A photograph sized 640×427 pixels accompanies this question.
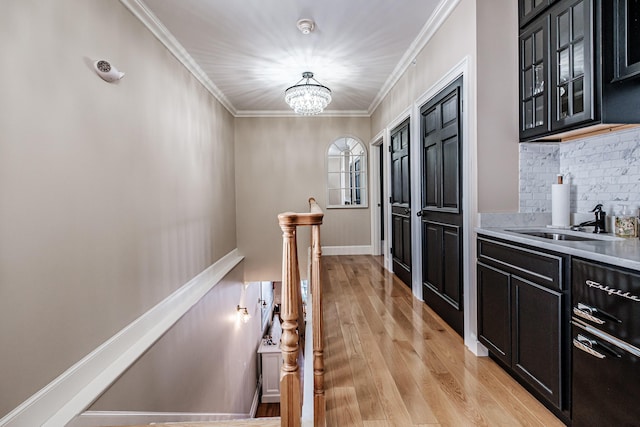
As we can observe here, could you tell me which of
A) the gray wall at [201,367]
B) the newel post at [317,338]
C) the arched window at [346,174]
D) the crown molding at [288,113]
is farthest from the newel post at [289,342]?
the crown molding at [288,113]

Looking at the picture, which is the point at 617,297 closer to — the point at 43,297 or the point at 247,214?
the point at 43,297

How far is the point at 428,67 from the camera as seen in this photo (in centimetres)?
327

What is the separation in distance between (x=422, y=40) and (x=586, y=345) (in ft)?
9.68

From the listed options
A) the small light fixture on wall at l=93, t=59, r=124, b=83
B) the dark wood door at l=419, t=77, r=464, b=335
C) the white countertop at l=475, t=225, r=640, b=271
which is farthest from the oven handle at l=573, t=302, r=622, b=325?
the small light fixture on wall at l=93, t=59, r=124, b=83

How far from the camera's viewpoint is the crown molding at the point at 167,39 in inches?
108

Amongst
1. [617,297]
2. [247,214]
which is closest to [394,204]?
[247,214]

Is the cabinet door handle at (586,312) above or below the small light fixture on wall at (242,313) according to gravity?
above

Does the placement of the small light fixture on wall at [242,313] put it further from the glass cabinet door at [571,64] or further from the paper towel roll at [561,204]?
the glass cabinet door at [571,64]

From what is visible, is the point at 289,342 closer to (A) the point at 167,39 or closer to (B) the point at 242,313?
(A) the point at 167,39

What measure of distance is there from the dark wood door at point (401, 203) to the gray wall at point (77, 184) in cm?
263

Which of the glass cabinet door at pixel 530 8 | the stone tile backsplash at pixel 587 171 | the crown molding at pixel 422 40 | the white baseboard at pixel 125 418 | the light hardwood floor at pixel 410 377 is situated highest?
the crown molding at pixel 422 40

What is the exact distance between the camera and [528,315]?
1836 millimetres

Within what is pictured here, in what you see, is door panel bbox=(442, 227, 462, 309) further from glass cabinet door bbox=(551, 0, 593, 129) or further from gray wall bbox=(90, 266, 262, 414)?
gray wall bbox=(90, 266, 262, 414)

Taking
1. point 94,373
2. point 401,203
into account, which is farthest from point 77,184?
point 401,203
